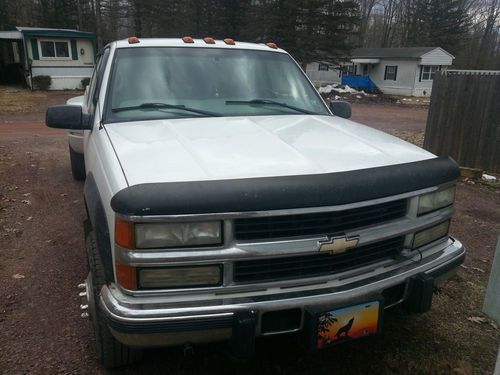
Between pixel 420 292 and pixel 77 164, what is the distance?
544 centimetres

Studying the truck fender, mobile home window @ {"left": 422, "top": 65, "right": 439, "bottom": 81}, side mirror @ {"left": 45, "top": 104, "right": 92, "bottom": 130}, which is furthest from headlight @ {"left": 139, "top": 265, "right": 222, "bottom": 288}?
mobile home window @ {"left": 422, "top": 65, "right": 439, "bottom": 81}

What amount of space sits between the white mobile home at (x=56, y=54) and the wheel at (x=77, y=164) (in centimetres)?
1999

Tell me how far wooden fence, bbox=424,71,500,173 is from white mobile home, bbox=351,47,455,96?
84.2 ft

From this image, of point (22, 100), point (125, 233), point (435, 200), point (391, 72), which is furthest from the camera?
point (391, 72)

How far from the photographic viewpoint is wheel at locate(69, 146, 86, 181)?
6402mm

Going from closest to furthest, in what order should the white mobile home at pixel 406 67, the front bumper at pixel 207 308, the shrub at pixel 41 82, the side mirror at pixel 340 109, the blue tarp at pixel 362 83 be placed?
1. the front bumper at pixel 207 308
2. the side mirror at pixel 340 109
3. the shrub at pixel 41 82
4. the white mobile home at pixel 406 67
5. the blue tarp at pixel 362 83

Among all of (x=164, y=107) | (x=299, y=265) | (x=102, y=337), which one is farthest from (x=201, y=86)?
(x=102, y=337)

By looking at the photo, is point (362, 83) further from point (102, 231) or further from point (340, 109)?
point (102, 231)

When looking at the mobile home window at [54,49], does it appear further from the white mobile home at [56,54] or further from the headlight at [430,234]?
the headlight at [430,234]

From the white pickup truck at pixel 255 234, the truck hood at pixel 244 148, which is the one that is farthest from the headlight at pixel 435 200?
the truck hood at pixel 244 148

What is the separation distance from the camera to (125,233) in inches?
77.8

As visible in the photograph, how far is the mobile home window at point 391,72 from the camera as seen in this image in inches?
1312

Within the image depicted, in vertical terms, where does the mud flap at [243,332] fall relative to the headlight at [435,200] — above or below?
below

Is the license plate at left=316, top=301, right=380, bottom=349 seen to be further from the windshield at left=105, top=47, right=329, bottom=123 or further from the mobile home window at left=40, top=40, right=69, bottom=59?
the mobile home window at left=40, top=40, right=69, bottom=59
